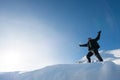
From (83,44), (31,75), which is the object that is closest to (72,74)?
(31,75)

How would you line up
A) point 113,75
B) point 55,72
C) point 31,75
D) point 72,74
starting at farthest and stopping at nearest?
1. point 31,75
2. point 55,72
3. point 72,74
4. point 113,75

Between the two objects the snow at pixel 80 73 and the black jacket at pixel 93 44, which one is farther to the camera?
the black jacket at pixel 93 44

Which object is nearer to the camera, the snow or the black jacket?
the snow

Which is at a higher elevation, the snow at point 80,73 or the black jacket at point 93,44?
the black jacket at point 93,44

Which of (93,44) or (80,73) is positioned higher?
(93,44)

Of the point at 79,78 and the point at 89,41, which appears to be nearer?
the point at 79,78

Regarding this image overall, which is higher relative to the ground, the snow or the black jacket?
the black jacket

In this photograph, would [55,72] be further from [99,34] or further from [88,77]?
[99,34]

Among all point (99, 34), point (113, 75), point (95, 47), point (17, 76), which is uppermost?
point (99, 34)

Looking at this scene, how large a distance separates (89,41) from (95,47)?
23.6 inches

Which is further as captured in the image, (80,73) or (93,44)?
(93,44)

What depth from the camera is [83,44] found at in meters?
13.3

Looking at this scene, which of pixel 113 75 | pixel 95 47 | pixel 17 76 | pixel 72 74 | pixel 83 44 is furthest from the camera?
pixel 83 44

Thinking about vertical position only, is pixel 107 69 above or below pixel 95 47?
below
